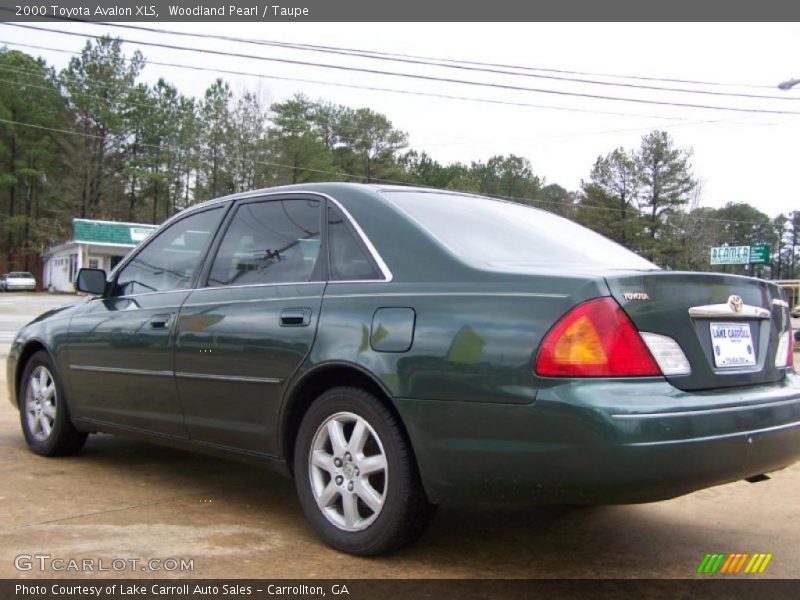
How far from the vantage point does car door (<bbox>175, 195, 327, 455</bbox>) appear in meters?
3.53

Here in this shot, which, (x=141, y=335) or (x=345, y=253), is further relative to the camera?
(x=141, y=335)

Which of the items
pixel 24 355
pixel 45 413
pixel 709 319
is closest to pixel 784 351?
pixel 709 319

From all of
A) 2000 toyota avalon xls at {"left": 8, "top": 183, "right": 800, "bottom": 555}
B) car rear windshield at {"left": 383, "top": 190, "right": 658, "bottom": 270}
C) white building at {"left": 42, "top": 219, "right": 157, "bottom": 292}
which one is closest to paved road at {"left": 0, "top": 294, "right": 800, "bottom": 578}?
2000 toyota avalon xls at {"left": 8, "top": 183, "right": 800, "bottom": 555}

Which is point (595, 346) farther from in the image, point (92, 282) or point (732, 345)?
point (92, 282)

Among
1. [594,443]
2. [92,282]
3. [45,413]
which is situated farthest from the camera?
[45,413]

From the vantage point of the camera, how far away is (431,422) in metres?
2.94

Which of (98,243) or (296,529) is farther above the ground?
(98,243)

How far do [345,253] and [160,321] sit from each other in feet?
4.20

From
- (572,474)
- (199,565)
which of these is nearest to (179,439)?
(199,565)

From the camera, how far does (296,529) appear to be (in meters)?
3.67

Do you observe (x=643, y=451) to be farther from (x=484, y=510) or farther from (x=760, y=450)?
(x=484, y=510)

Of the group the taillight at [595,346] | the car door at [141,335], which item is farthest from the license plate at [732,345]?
the car door at [141,335]

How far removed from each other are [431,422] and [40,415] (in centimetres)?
337

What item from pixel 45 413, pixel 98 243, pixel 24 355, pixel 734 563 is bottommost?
pixel 734 563
